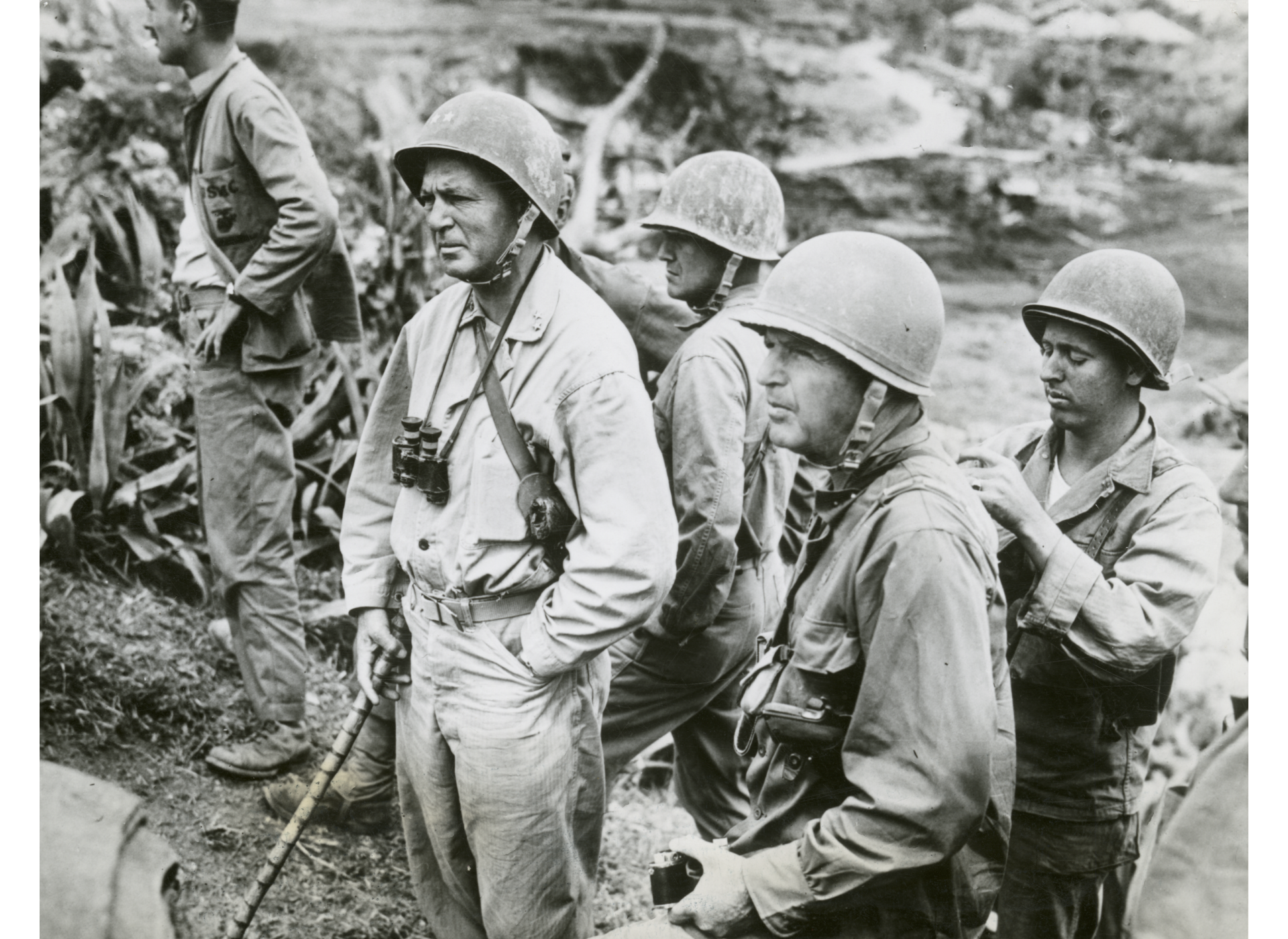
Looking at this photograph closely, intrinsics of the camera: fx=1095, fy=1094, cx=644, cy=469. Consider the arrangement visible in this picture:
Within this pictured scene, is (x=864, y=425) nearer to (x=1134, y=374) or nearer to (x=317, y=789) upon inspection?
(x=1134, y=374)

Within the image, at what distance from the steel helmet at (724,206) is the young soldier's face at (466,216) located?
115 centimetres

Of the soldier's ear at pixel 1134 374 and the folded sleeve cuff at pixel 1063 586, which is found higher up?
the soldier's ear at pixel 1134 374

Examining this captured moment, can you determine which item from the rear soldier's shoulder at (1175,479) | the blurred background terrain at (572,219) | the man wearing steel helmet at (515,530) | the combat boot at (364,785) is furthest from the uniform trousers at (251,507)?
the rear soldier's shoulder at (1175,479)

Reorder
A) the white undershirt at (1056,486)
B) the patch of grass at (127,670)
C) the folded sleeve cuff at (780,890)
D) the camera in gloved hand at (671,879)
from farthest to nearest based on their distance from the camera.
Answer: the patch of grass at (127,670) → the white undershirt at (1056,486) → the camera in gloved hand at (671,879) → the folded sleeve cuff at (780,890)

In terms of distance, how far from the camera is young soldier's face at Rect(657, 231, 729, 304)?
4.10 meters

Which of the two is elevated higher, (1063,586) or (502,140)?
(502,140)

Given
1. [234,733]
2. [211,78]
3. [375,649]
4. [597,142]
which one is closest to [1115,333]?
[375,649]

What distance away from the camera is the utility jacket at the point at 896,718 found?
2.05 meters

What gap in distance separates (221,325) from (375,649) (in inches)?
68.4

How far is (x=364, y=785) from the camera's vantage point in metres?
4.39

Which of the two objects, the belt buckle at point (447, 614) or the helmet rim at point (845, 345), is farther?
the belt buckle at point (447, 614)

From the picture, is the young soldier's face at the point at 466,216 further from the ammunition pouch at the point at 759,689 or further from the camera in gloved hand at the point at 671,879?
the camera in gloved hand at the point at 671,879

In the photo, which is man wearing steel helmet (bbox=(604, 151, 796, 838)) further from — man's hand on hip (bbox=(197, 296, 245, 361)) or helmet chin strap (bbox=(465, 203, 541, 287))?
man's hand on hip (bbox=(197, 296, 245, 361))
